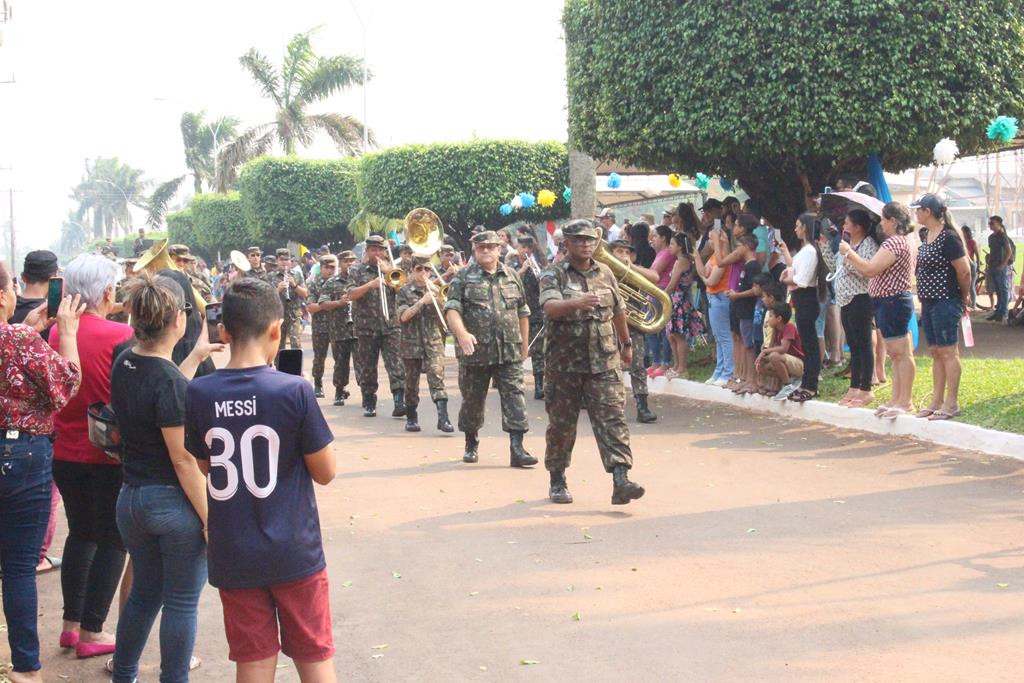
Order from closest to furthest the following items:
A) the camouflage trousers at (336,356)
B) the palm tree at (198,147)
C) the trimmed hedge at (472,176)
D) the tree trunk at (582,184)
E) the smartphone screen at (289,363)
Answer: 1. the smartphone screen at (289,363)
2. the camouflage trousers at (336,356)
3. the tree trunk at (582,184)
4. the trimmed hedge at (472,176)
5. the palm tree at (198,147)

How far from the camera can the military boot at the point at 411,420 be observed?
1267 centimetres

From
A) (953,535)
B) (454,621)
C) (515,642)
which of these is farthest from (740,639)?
(953,535)

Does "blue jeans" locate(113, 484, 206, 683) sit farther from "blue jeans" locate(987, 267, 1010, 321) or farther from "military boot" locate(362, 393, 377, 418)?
"blue jeans" locate(987, 267, 1010, 321)

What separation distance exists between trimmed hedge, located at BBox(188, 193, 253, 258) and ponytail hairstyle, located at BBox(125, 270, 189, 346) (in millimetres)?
54322

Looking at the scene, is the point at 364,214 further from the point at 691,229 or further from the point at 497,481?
the point at 497,481

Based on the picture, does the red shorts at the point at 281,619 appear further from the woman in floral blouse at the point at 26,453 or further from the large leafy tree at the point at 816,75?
the large leafy tree at the point at 816,75

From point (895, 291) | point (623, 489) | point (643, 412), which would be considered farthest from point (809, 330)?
point (623, 489)

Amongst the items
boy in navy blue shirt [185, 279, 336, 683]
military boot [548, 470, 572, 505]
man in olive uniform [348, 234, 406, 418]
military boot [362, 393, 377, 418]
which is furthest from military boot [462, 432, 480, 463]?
boy in navy blue shirt [185, 279, 336, 683]

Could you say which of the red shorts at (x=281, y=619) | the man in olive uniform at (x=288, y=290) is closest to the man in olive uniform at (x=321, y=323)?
the man in olive uniform at (x=288, y=290)

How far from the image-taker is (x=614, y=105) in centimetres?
1554

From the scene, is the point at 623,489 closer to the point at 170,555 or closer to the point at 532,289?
the point at 170,555

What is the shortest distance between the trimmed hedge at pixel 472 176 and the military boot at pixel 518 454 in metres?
22.9

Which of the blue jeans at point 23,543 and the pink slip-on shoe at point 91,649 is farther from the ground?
the blue jeans at point 23,543

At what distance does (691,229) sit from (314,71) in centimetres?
3461
